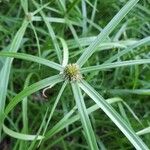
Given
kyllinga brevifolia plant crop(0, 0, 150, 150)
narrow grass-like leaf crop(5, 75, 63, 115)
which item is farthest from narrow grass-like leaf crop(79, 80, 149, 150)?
narrow grass-like leaf crop(5, 75, 63, 115)

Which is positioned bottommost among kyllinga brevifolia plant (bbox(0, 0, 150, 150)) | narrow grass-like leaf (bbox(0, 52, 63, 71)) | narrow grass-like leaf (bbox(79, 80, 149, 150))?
narrow grass-like leaf (bbox(79, 80, 149, 150))

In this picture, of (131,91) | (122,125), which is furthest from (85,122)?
(131,91)

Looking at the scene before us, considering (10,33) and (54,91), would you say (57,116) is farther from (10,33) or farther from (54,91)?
(10,33)

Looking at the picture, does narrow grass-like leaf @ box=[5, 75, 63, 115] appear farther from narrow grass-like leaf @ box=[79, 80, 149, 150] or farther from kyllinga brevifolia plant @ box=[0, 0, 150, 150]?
narrow grass-like leaf @ box=[79, 80, 149, 150]

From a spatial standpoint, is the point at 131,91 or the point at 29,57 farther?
the point at 131,91

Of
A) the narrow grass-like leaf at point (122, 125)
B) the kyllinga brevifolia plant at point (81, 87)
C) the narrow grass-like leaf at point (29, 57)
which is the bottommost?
the narrow grass-like leaf at point (122, 125)

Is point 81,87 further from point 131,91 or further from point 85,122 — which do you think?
point 131,91

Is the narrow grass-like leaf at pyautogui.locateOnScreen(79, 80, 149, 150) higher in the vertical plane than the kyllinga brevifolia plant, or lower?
lower

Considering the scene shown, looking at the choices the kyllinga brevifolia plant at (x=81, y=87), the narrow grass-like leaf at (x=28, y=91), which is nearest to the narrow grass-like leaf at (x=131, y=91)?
the kyllinga brevifolia plant at (x=81, y=87)

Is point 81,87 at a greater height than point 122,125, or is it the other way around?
point 81,87

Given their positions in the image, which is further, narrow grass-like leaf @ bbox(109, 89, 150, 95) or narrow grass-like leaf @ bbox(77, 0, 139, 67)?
narrow grass-like leaf @ bbox(109, 89, 150, 95)

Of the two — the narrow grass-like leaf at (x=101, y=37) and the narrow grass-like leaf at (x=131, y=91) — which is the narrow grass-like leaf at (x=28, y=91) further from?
the narrow grass-like leaf at (x=131, y=91)

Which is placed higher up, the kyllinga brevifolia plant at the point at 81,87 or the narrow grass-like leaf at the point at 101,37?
the narrow grass-like leaf at the point at 101,37
